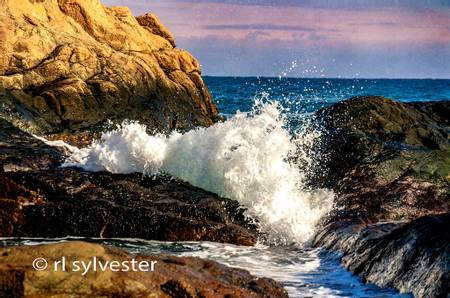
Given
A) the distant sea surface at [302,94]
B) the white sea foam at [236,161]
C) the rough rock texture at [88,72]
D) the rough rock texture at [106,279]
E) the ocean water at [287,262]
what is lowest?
the ocean water at [287,262]

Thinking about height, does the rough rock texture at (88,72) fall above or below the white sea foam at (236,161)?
above

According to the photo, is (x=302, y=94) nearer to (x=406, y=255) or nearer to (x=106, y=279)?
(x=406, y=255)

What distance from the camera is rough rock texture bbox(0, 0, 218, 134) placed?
1988 cm

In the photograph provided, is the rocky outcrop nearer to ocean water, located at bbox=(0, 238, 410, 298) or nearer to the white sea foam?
ocean water, located at bbox=(0, 238, 410, 298)

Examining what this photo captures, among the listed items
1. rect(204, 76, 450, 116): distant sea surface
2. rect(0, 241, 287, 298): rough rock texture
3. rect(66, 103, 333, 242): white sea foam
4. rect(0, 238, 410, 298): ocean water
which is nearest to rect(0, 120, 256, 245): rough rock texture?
rect(0, 238, 410, 298): ocean water

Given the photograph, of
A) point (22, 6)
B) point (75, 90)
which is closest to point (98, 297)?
point (75, 90)

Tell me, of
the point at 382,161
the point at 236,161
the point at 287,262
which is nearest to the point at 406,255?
the point at 287,262

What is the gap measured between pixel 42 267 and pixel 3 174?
211 inches

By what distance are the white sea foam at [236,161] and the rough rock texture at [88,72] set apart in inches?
315

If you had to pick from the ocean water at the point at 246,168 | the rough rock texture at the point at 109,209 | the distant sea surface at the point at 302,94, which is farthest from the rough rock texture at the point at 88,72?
the rough rock texture at the point at 109,209

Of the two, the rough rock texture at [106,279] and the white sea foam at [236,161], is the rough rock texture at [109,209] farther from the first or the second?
the rough rock texture at [106,279]

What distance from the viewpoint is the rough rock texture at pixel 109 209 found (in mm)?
9219

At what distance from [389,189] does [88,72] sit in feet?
45.2

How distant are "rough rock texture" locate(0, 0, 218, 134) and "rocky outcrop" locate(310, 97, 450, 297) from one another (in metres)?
9.71
